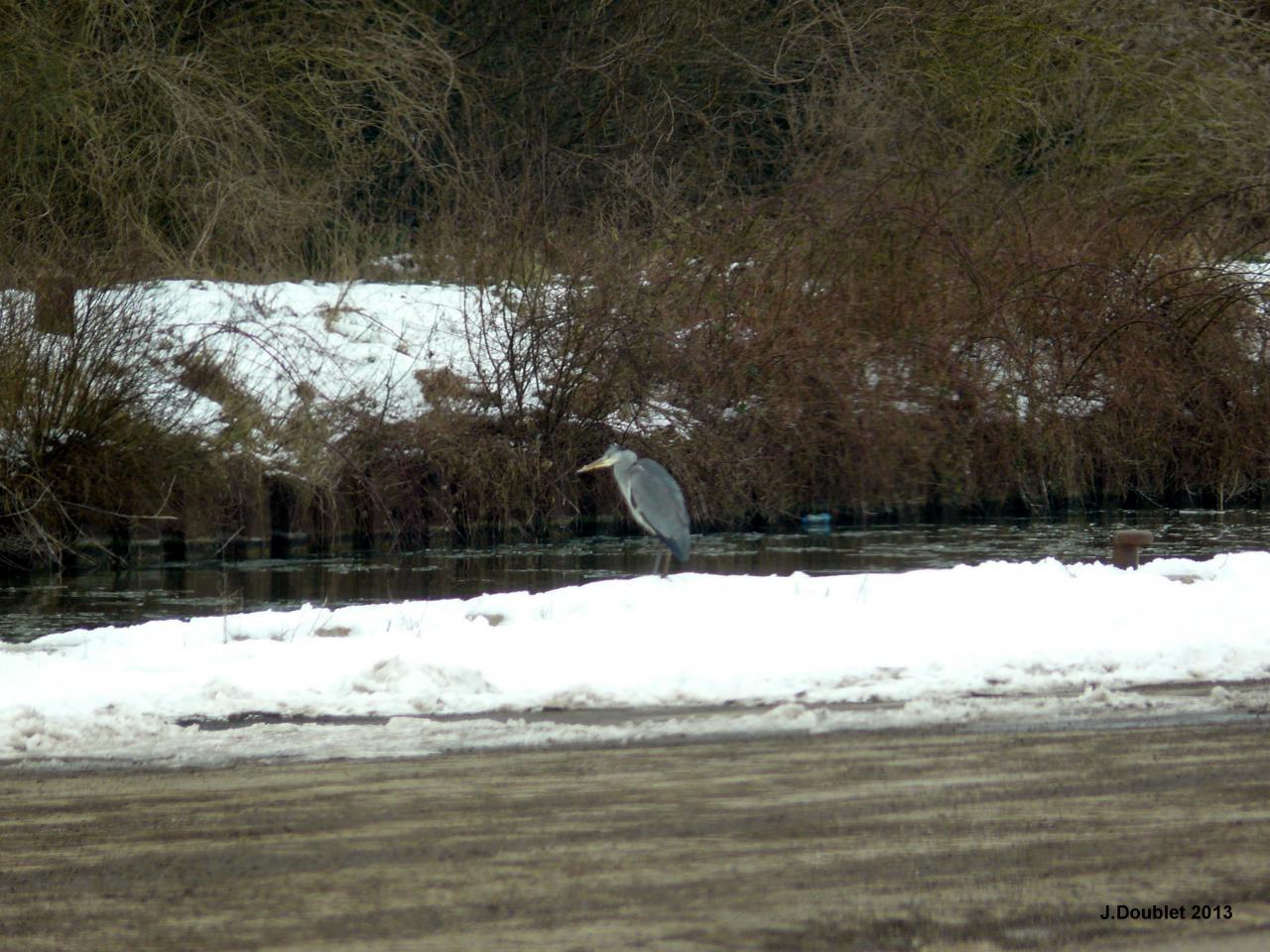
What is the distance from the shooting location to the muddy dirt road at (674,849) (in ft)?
13.7

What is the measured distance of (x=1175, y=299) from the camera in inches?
705

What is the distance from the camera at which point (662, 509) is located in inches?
468

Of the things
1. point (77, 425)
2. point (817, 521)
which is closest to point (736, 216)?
point (817, 521)

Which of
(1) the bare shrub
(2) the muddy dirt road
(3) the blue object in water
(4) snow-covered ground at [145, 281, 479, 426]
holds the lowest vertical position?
(2) the muddy dirt road

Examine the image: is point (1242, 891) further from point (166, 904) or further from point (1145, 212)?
point (1145, 212)

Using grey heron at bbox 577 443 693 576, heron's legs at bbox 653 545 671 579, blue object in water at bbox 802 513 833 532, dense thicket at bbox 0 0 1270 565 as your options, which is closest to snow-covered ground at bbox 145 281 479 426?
dense thicket at bbox 0 0 1270 565

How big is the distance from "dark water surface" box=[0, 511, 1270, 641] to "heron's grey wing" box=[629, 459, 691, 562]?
54.0 inches

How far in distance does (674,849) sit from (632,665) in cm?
286

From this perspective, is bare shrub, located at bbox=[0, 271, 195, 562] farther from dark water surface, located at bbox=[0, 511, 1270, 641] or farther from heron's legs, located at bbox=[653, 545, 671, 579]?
heron's legs, located at bbox=[653, 545, 671, 579]

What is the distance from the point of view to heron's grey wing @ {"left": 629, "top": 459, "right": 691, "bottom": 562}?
11.8 metres

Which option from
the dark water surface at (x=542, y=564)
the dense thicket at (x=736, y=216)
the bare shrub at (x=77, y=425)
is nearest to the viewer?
the dark water surface at (x=542, y=564)

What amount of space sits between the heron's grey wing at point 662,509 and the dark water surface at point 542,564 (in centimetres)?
137

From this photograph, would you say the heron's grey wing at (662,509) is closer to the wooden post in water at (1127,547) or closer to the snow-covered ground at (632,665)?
the snow-covered ground at (632,665)

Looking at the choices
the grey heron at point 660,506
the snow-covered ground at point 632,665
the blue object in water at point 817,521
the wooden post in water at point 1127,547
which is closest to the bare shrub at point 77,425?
the grey heron at point 660,506
